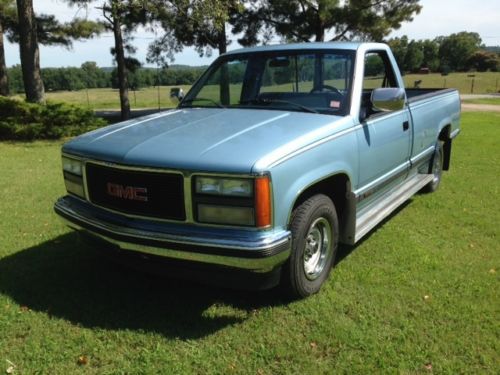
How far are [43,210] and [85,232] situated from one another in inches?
104

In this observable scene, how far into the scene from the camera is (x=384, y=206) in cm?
467

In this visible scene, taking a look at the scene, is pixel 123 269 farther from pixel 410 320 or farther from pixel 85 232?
pixel 410 320

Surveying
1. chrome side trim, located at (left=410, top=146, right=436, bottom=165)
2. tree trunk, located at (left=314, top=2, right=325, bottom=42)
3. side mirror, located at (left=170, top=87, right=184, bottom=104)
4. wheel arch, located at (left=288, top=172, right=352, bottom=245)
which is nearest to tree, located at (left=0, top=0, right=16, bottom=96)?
tree trunk, located at (left=314, top=2, right=325, bottom=42)

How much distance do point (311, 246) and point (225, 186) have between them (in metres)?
1.07

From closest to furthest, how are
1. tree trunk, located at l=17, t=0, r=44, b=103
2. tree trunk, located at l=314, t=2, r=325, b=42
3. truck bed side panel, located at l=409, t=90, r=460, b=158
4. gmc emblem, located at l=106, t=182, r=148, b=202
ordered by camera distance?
gmc emblem, located at l=106, t=182, r=148, b=202
truck bed side panel, located at l=409, t=90, r=460, b=158
tree trunk, located at l=17, t=0, r=44, b=103
tree trunk, located at l=314, t=2, r=325, b=42

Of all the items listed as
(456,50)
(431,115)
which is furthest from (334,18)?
(456,50)

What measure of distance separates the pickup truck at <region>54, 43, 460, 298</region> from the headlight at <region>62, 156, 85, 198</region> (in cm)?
2

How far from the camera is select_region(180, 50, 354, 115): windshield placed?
13.5 ft

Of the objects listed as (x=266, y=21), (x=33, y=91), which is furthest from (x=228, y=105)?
(x=266, y=21)

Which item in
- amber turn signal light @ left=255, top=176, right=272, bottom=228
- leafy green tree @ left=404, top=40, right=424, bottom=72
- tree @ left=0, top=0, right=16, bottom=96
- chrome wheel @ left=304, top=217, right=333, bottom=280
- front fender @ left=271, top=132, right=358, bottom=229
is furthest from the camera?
leafy green tree @ left=404, top=40, right=424, bottom=72

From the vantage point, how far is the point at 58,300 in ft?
12.1

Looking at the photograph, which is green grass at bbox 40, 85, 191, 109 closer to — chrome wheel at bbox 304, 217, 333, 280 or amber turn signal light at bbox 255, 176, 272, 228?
chrome wheel at bbox 304, 217, 333, 280

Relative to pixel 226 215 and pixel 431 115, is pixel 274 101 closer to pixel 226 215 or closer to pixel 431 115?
pixel 226 215

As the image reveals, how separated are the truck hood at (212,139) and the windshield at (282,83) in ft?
0.92
